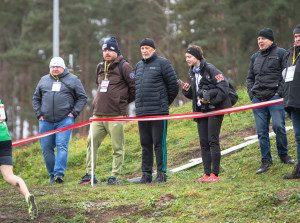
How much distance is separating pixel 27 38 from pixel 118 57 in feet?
103

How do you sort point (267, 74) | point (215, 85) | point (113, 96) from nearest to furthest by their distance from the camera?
point (215, 85), point (267, 74), point (113, 96)

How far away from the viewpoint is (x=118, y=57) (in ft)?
27.7

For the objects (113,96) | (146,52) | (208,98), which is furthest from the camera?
(113,96)

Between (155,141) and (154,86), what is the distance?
0.89 metres

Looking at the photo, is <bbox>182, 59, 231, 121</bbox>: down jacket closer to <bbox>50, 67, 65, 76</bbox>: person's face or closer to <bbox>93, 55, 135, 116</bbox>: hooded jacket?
<bbox>93, 55, 135, 116</bbox>: hooded jacket

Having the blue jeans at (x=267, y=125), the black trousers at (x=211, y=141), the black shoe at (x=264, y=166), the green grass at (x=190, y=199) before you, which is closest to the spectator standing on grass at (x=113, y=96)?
the green grass at (x=190, y=199)

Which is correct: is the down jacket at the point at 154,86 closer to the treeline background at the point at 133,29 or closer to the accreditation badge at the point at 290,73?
the accreditation badge at the point at 290,73

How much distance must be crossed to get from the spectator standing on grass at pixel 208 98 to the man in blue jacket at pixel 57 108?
255cm

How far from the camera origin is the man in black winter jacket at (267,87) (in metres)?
7.45

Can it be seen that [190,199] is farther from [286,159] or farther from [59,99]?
[59,99]

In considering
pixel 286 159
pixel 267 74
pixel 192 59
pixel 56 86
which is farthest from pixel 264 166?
pixel 56 86

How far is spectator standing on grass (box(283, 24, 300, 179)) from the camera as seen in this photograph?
262 inches

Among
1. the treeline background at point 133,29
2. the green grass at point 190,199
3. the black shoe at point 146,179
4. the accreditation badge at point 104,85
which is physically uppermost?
the treeline background at point 133,29

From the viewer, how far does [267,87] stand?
7520 millimetres
